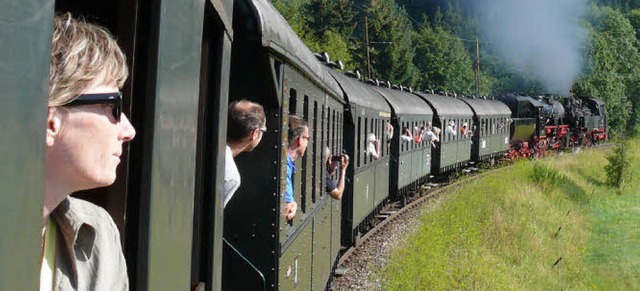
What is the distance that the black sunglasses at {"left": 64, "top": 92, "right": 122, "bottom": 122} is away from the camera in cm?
172

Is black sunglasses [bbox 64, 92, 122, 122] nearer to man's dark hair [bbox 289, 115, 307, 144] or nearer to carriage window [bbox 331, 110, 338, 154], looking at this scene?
man's dark hair [bbox 289, 115, 307, 144]

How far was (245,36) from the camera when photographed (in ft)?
14.2

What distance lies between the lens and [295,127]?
544 centimetres

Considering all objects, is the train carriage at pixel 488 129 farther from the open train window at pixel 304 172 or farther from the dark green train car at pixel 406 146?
the open train window at pixel 304 172

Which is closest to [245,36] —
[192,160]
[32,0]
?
[192,160]

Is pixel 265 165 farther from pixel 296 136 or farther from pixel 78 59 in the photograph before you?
pixel 78 59

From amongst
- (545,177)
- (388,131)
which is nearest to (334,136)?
(388,131)

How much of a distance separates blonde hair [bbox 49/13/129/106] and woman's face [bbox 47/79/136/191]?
0.03 m

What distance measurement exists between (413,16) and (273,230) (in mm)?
128970

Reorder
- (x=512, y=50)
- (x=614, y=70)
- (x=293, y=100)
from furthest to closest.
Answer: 1. (x=512, y=50)
2. (x=614, y=70)
3. (x=293, y=100)

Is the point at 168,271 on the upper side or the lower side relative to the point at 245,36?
lower

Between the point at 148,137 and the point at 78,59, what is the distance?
1.45 ft

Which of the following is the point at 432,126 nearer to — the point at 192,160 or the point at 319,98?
the point at 319,98

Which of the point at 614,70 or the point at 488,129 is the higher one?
the point at 614,70
